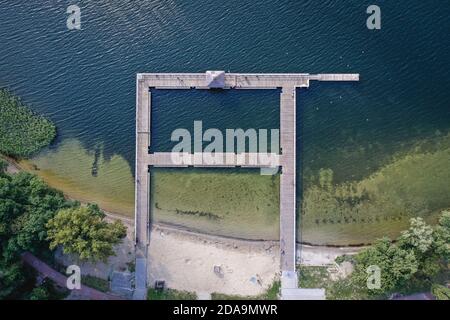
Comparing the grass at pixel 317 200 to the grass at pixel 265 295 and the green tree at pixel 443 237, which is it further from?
the grass at pixel 265 295

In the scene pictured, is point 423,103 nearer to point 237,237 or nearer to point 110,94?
point 237,237

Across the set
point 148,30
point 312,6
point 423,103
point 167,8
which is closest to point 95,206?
point 148,30

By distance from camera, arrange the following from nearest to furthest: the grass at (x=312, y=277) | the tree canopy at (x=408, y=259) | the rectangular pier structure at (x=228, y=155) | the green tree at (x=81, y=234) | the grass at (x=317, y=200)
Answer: the green tree at (x=81, y=234), the tree canopy at (x=408, y=259), the grass at (x=312, y=277), the rectangular pier structure at (x=228, y=155), the grass at (x=317, y=200)

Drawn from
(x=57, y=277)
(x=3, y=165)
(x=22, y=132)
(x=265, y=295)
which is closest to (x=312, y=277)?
(x=265, y=295)

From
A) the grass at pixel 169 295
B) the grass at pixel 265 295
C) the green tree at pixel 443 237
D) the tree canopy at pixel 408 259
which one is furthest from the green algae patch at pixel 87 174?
the green tree at pixel 443 237

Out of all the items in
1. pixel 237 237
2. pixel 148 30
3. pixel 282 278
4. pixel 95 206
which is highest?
pixel 148 30

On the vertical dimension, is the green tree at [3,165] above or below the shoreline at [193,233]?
above

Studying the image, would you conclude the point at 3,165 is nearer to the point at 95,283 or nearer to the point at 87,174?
the point at 87,174
